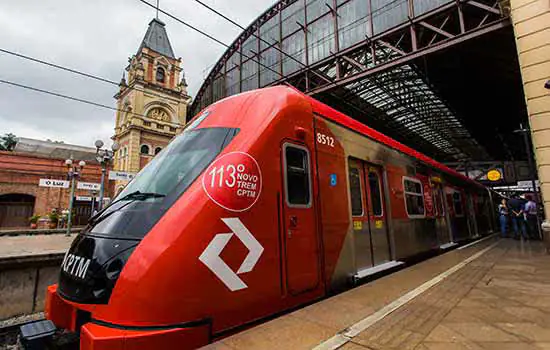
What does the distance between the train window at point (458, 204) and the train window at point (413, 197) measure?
3.68 metres

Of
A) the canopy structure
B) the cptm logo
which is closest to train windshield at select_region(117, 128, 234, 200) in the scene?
the cptm logo

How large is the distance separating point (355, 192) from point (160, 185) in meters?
3.12

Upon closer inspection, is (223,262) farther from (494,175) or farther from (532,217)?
(494,175)

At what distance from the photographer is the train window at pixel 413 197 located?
21.0ft

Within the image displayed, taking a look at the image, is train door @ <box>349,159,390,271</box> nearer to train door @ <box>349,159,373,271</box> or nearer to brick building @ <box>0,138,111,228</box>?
train door @ <box>349,159,373,271</box>

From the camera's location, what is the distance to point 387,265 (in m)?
5.28

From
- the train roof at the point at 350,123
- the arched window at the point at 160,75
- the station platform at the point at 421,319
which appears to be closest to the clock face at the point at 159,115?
the arched window at the point at 160,75

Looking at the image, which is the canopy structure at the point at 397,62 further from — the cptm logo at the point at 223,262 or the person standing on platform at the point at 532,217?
the cptm logo at the point at 223,262

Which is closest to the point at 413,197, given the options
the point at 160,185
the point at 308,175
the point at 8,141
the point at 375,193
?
the point at 375,193

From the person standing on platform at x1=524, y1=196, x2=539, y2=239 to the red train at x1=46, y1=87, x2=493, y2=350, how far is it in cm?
1016

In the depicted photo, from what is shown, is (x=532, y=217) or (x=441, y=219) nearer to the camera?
(x=441, y=219)

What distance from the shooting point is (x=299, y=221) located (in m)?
3.50

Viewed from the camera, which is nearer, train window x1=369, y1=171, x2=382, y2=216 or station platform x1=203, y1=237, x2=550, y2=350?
station platform x1=203, y1=237, x2=550, y2=350

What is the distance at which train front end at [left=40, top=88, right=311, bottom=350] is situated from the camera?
234 centimetres
